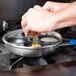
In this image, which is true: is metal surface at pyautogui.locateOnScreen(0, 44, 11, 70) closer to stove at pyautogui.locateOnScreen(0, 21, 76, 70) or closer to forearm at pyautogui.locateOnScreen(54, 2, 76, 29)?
stove at pyautogui.locateOnScreen(0, 21, 76, 70)

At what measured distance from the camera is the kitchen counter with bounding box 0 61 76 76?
1.81 ft

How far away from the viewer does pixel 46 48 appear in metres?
0.65

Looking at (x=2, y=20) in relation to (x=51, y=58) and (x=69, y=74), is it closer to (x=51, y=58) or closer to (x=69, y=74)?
(x=51, y=58)

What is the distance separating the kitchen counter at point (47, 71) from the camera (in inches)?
21.7

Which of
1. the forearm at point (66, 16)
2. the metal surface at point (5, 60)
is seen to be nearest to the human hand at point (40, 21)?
the forearm at point (66, 16)

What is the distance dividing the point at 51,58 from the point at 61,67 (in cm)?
11

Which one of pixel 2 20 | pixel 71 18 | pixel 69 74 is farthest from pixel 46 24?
pixel 2 20

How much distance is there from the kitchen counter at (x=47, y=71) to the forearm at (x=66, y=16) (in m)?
0.17

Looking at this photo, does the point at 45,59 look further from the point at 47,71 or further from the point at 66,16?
the point at 66,16

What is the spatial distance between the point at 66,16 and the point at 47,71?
0.22 m

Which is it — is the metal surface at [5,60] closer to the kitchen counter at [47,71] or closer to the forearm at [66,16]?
the kitchen counter at [47,71]

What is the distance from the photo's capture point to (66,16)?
0.49m

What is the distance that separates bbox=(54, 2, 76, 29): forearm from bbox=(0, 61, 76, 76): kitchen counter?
0.57 ft

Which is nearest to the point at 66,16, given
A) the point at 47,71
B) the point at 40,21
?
the point at 40,21
